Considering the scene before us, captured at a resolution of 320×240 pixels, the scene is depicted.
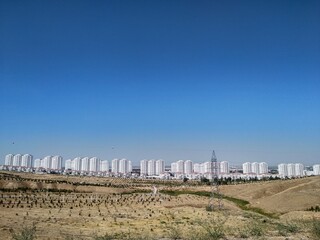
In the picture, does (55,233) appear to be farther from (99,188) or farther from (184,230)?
(99,188)

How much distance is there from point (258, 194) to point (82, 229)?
45080 mm

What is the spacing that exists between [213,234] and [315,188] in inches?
A: 1606

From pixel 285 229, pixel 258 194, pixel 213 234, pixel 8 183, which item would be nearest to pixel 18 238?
pixel 213 234

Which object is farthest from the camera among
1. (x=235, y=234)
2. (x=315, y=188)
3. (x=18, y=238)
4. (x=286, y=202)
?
(x=315, y=188)

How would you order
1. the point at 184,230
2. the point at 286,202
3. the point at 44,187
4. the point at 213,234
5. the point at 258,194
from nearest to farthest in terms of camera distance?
1. the point at 213,234
2. the point at 184,230
3. the point at 286,202
4. the point at 258,194
5. the point at 44,187

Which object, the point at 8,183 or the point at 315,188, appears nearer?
the point at 315,188

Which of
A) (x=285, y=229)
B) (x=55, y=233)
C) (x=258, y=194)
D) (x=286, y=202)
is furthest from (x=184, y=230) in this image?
(x=258, y=194)

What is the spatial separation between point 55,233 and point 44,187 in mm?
58751

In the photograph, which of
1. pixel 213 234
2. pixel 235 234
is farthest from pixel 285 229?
pixel 213 234

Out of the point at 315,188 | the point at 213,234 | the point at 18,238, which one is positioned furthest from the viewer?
the point at 315,188

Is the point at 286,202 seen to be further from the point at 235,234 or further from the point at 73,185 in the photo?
the point at 73,185

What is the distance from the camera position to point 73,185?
262 ft

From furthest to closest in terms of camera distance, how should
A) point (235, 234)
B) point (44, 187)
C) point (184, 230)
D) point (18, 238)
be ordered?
point (44, 187) < point (184, 230) < point (235, 234) < point (18, 238)

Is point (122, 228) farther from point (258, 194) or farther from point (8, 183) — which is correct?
point (8, 183)
